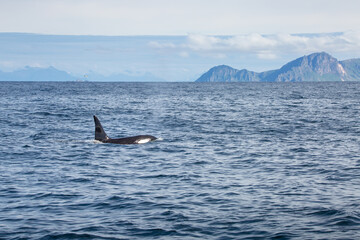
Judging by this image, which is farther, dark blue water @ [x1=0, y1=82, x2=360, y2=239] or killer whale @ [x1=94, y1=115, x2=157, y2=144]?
killer whale @ [x1=94, y1=115, x2=157, y2=144]

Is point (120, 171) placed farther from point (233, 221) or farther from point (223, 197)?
point (233, 221)

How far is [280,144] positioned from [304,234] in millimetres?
19077

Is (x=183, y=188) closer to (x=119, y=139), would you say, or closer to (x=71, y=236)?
(x=71, y=236)

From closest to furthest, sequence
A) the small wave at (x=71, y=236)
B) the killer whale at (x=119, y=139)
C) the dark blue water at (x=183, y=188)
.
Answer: the small wave at (x=71, y=236) → the dark blue water at (x=183, y=188) → the killer whale at (x=119, y=139)

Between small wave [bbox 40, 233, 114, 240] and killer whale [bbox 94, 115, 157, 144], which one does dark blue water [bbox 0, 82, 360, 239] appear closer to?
small wave [bbox 40, 233, 114, 240]

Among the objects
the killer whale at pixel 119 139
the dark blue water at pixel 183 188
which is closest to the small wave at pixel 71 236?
the dark blue water at pixel 183 188

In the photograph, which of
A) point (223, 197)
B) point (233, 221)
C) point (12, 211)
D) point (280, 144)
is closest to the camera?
point (233, 221)

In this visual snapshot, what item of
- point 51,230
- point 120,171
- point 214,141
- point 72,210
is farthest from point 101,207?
point 214,141

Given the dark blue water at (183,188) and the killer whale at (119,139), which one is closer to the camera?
the dark blue water at (183,188)

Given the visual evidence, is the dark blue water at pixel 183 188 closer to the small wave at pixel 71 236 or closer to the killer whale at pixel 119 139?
the small wave at pixel 71 236

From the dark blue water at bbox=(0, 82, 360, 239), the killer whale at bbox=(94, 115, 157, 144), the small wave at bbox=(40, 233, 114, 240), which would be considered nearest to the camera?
the small wave at bbox=(40, 233, 114, 240)

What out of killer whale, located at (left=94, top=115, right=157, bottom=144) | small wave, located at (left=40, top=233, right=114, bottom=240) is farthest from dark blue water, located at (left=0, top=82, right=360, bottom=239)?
killer whale, located at (left=94, top=115, right=157, bottom=144)

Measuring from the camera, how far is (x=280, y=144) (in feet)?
105

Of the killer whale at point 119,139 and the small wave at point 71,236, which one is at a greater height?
the killer whale at point 119,139
